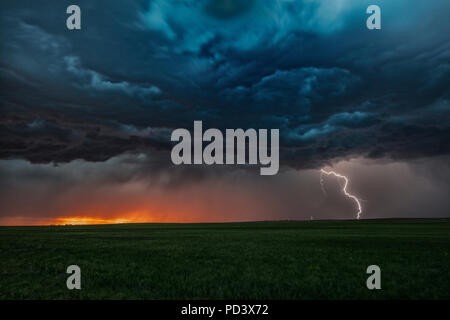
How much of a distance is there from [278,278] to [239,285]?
7.87ft

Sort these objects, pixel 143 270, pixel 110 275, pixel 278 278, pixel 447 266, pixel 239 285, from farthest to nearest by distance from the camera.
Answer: pixel 447 266 → pixel 143 270 → pixel 110 275 → pixel 278 278 → pixel 239 285

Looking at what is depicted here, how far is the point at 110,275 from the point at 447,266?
784 inches

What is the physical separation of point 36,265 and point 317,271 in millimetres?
17747
